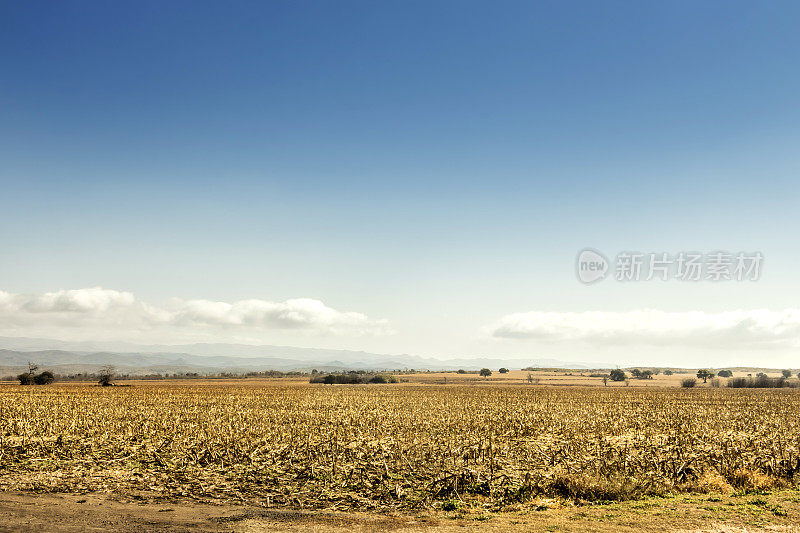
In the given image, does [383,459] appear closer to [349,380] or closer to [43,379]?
[43,379]

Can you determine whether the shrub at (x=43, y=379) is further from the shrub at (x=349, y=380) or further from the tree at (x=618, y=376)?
the tree at (x=618, y=376)

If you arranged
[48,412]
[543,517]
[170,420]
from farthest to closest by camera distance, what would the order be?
[48,412] → [170,420] → [543,517]

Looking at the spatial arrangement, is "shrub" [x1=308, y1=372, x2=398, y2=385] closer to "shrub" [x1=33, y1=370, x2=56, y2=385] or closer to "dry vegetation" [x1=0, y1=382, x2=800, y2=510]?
"shrub" [x1=33, y1=370, x2=56, y2=385]

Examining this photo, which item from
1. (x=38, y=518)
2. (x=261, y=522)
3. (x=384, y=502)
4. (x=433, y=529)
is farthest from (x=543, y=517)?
(x=38, y=518)

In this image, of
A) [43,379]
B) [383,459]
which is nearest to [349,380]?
[43,379]

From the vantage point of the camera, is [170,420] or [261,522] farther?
[170,420]

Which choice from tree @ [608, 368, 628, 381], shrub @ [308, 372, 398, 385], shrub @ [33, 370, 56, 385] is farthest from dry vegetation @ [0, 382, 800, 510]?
tree @ [608, 368, 628, 381]

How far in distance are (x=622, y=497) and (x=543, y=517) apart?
3215 mm

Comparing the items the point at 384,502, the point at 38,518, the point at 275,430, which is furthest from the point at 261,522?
the point at 275,430

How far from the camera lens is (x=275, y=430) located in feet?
98.6

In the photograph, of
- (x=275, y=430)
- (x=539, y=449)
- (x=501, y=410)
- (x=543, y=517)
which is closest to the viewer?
(x=543, y=517)

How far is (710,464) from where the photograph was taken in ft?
62.8

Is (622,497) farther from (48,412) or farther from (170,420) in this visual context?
(48,412)

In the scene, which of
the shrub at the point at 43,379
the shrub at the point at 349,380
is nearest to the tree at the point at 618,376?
the shrub at the point at 349,380
